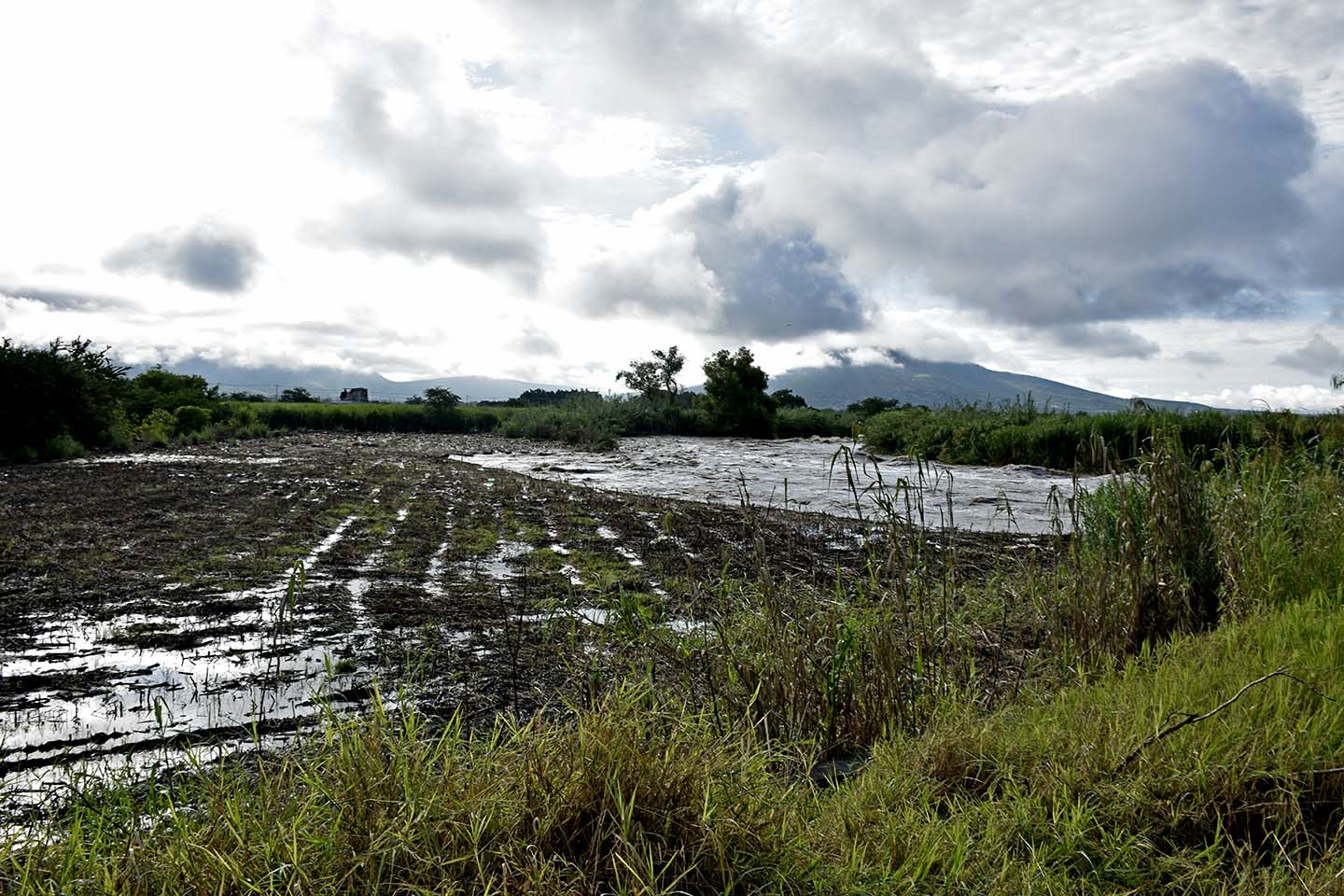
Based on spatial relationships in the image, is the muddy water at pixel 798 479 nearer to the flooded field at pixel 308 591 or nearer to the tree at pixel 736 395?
the flooded field at pixel 308 591

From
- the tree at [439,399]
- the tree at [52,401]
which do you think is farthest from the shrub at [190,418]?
the tree at [439,399]

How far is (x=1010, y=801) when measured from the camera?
2.36 metres

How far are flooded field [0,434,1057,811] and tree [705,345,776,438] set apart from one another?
21495 mm

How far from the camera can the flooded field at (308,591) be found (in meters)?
3.48

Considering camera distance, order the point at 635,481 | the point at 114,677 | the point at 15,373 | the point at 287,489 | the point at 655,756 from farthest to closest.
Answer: the point at 15,373 → the point at 635,481 → the point at 287,489 → the point at 114,677 → the point at 655,756

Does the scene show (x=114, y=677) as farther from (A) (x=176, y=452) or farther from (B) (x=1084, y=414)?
(B) (x=1084, y=414)

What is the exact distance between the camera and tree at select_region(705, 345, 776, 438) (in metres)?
34.8

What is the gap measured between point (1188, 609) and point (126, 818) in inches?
174

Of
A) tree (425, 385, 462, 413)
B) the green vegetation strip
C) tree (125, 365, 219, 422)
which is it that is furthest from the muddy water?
tree (425, 385, 462, 413)

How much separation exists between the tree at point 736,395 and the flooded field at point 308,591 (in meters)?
21.5

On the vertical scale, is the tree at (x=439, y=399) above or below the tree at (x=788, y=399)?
below

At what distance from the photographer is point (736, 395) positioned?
34906 mm

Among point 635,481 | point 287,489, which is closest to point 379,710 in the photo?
point 287,489

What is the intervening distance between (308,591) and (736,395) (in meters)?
29.9
